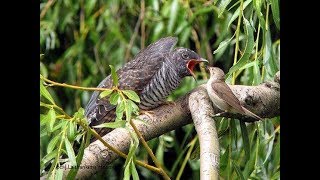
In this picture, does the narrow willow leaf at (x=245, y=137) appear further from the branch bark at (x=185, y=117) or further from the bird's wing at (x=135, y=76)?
the bird's wing at (x=135, y=76)

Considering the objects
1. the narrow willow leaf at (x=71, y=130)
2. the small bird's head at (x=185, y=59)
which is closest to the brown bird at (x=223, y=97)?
the small bird's head at (x=185, y=59)

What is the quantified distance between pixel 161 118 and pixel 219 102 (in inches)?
3.4

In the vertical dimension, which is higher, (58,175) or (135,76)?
(135,76)

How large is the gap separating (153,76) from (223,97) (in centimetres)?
20

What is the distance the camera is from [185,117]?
1.10 metres

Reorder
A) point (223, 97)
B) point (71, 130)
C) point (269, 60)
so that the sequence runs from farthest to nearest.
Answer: point (269, 60), point (223, 97), point (71, 130)

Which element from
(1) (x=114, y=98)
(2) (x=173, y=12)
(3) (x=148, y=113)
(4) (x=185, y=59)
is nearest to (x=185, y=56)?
(4) (x=185, y=59)

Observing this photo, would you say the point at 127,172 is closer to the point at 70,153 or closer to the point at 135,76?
the point at 70,153

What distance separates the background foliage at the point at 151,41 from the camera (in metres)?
1.25

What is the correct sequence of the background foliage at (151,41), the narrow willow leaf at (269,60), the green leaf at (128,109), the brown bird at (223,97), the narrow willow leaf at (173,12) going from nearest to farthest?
the green leaf at (128,109)
the brown bird at (223,97)
the narrow willow leaf at (269,60)
the background foliage at (151,41)
the narrow willow leaf at (173,12)

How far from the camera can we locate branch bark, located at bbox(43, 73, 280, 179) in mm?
1011

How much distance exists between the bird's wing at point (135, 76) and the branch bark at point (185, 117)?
9 centimetres

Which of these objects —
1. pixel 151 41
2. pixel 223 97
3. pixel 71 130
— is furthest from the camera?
pixel 151 41

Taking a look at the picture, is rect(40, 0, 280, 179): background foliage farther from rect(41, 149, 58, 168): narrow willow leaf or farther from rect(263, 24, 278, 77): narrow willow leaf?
rect(41, 149, 58, 168): narrow willow leaf
